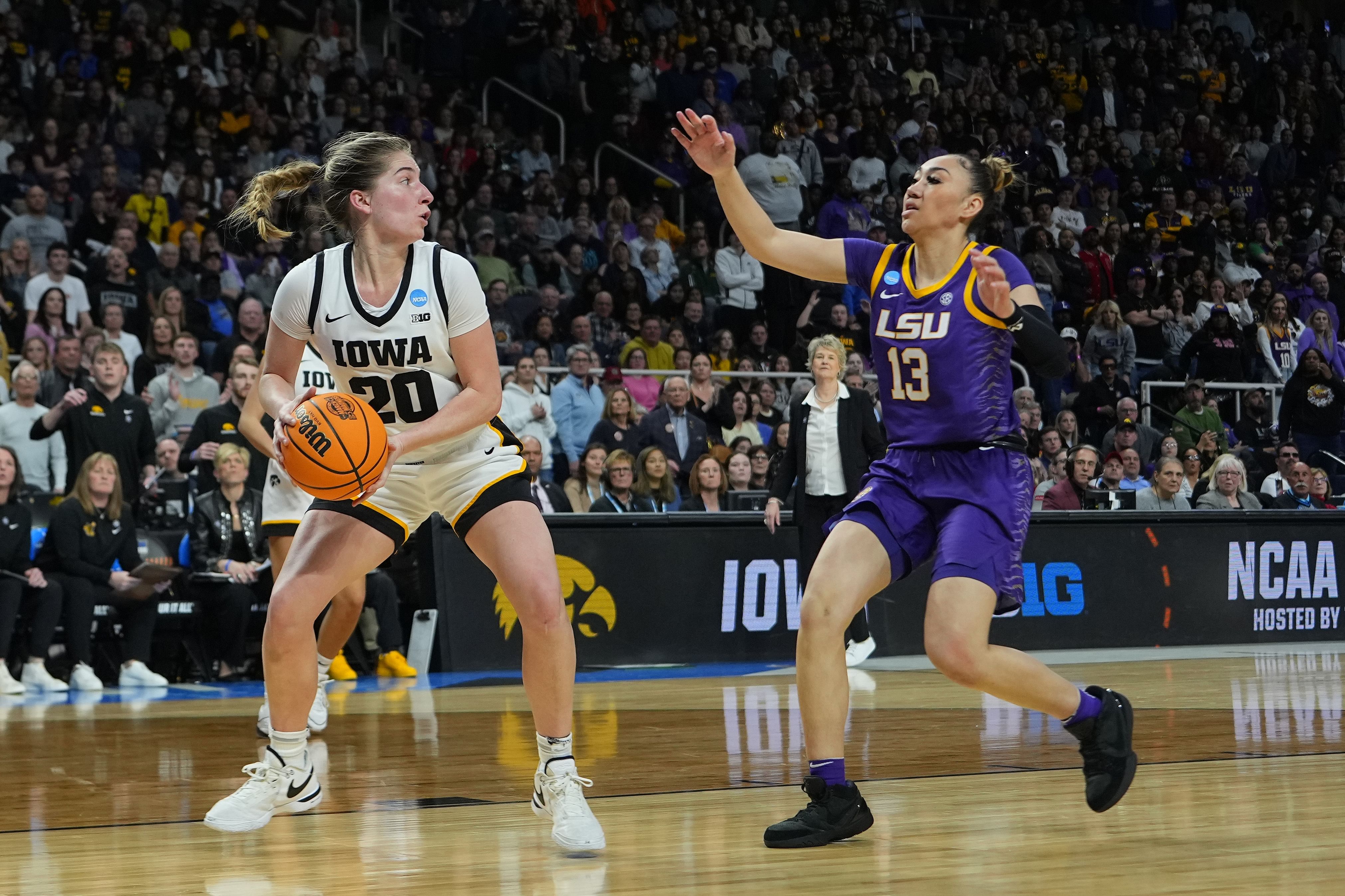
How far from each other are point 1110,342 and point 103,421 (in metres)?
10.4

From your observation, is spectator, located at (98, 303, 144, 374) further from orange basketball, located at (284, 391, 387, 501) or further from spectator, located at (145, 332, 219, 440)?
orange basketball, located at (284, 391, 387, 501)

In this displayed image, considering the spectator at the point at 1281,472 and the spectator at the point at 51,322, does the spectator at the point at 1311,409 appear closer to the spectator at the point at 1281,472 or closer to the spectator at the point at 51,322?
the spectator at the point at 1281,472

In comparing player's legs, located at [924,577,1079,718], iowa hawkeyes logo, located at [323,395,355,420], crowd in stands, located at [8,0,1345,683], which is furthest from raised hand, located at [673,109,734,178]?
crowd in stands, located at [8,0,1345,683]

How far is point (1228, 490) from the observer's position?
13.5m

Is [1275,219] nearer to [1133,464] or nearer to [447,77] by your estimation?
[1133,464]

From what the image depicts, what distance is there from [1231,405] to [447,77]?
940 cm

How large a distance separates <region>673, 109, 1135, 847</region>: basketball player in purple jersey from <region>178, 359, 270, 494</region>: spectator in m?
6.32

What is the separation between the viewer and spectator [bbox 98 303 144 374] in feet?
38.7

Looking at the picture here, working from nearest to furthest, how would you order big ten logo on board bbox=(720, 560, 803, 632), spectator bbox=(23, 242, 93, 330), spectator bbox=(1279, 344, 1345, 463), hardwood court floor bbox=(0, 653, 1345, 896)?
1. hardwood court floor bbox=(0, 653, 1345, 896)
2. big ten logo on board bbox=(720, 560, 803, 632)
3. spectator bbox=(23, 242, 93, 330)
4. spectator bbox=(1279, 344, 1345, 463)

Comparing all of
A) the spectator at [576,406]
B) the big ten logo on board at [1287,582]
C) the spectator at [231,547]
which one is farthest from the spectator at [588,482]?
the big ten logo on board at [1287,582]

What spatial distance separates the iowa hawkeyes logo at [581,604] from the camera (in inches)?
411

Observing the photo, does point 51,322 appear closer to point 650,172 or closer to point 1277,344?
point 650,172

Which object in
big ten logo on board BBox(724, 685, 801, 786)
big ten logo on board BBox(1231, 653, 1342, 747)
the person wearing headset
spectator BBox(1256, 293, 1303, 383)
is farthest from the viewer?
spectator BBox(1256, 293, 1303, 383)

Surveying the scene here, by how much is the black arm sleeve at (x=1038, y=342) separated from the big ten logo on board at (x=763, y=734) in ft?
3.94
